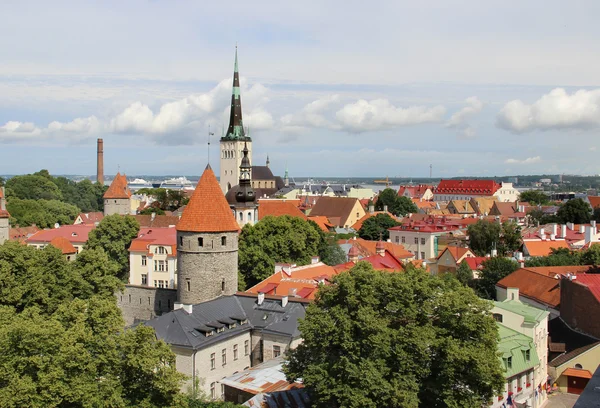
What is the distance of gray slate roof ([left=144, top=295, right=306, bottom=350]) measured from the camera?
29719 millimetres

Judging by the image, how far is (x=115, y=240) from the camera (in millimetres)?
55625

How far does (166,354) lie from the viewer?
2130cm

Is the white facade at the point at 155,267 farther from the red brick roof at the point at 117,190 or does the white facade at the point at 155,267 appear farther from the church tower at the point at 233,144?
the church tower at the point at 233,144

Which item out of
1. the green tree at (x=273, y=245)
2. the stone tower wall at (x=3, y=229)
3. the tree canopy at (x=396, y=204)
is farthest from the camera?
the tree canopy at (x=396, y=204)

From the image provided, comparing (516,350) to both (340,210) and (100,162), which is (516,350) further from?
(100,162)

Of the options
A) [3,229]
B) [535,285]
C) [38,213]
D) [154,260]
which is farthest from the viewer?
[38,213]

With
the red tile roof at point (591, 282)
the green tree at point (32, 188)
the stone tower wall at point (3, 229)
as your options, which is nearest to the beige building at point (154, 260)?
the stone tower wall at point (3, 229)

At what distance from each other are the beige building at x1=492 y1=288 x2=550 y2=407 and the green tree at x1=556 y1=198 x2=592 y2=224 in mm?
61350

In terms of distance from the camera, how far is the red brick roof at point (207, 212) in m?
36.3

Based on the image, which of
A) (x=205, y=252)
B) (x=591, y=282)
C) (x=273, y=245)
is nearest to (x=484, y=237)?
(x=273, y=245)

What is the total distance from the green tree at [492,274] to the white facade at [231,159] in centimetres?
6489

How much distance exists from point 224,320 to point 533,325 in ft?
49.3

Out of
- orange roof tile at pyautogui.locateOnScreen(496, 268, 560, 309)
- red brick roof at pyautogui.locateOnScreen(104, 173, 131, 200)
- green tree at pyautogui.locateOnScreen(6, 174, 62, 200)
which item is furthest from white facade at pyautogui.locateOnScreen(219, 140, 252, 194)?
orange roof tile at pyautogui.locateOnScreen(496, 268, 560, 309)

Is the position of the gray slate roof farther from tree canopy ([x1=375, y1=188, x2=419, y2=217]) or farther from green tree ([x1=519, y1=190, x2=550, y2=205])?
green tree ([x1=519, y1=190, x2=550, y2=205])
